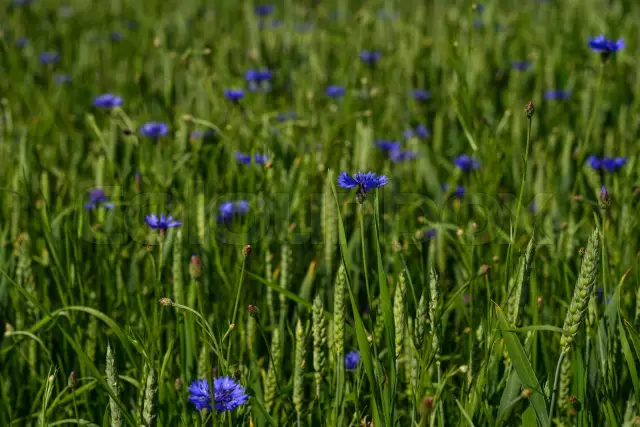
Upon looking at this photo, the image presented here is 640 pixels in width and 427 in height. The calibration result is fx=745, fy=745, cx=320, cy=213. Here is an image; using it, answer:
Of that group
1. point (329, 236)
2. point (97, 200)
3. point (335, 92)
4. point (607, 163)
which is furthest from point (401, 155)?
point (97, 200)

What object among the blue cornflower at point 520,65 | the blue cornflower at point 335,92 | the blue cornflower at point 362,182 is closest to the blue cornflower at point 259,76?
the blue cornflower at point 335,92

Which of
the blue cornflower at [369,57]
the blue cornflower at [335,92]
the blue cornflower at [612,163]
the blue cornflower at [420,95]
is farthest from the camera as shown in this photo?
the blue cornflower at [369,57]

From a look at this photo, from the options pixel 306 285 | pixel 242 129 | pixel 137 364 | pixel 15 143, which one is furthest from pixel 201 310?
pixel 15 143

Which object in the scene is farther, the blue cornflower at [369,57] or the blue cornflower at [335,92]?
the blue cornflower at [369,57]

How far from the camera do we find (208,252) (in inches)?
66.9

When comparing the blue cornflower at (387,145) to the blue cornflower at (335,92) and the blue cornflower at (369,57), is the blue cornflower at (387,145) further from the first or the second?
the blue cornflower at (369,57)

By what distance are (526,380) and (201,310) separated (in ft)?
1.96

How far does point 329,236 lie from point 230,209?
432 millimetres

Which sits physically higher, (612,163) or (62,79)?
(62,79)

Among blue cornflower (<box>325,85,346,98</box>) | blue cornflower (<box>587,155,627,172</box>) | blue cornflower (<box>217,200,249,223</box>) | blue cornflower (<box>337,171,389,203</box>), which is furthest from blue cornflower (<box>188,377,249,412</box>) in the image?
blue cornflower (<box>325,85,346,98</box>)

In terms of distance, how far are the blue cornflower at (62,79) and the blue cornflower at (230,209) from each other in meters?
1.39

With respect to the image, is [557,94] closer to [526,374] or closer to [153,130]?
[153,130]

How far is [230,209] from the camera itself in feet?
6.50

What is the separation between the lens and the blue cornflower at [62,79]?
310 centimetres
